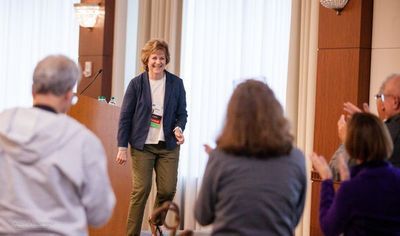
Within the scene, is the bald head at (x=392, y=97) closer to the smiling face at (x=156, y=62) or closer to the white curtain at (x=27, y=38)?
the smiling face at (x=156, y=62)

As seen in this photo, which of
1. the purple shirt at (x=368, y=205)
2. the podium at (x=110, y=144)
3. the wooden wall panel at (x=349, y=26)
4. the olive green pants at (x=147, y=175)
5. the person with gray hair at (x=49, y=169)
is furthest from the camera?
the wooden wall panel at (x=349, y=26)

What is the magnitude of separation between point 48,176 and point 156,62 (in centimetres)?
284

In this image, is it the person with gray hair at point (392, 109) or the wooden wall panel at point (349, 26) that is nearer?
the person with gray hair at point (392, 109)

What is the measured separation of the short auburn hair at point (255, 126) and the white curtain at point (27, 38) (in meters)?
6.42

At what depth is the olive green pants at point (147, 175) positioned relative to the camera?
17.3 feet

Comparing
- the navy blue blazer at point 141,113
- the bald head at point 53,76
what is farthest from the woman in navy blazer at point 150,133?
the bald head at point 53,76

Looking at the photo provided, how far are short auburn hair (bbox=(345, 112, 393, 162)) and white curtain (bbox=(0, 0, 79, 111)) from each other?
247 inches

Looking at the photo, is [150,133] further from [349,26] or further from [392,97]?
[392,97]

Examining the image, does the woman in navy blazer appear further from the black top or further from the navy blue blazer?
the black top

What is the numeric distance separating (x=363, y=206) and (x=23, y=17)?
283 inches

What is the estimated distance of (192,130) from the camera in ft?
24.7

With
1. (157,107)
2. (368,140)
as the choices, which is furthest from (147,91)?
(368,140)

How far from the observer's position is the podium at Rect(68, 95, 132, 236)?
5621mm

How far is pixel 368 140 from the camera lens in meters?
2.98
